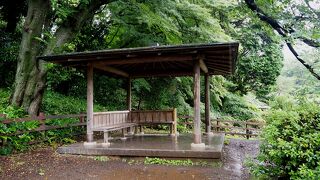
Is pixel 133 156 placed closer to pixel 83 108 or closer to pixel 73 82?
pixel 83 108

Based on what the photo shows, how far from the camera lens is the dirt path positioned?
6.50m

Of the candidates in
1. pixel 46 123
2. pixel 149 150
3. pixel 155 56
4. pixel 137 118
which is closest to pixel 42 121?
pixel 46 123

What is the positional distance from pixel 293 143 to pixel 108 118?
22.1ft

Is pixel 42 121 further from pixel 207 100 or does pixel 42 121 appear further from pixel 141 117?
pixel 207 100

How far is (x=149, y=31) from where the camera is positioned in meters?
14.6

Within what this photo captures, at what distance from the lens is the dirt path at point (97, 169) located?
6504mm

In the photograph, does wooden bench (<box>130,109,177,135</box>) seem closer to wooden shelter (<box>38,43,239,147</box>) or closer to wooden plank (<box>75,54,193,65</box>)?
wooden shelter (<box>38,43,239,147</box>)

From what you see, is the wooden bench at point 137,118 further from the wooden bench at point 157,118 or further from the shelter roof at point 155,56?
the shelter roof at point 155,56

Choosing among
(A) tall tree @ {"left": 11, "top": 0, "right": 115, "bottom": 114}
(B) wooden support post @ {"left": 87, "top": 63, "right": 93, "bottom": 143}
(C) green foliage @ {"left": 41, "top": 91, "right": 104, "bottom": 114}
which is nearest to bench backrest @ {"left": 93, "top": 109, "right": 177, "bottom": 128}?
(B) wooden support post @ {"left": 87, "top": 63, "right": 93, "bottom": 143}

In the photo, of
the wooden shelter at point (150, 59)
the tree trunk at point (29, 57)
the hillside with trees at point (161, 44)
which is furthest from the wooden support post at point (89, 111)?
the tree trunk at point (29, 57)

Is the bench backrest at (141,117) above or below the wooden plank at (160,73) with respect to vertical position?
below

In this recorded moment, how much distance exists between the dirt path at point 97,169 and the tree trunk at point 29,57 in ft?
7.92

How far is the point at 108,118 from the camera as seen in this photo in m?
10.1

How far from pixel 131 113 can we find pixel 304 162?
8.04 metres
